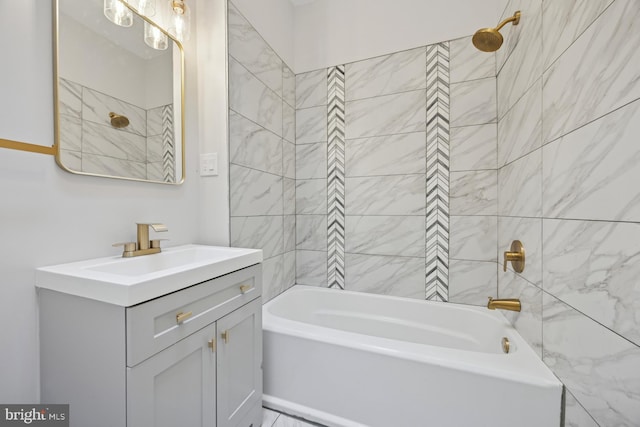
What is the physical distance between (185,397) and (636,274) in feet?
→ 4.29

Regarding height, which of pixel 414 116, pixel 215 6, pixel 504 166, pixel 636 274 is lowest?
pixel 636 274

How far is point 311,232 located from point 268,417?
4.07 feet

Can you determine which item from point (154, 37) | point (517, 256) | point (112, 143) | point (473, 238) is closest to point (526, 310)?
point (517, 256)

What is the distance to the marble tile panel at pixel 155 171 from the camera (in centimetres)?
119

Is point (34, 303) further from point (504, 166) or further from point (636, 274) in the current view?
point (504, 166)

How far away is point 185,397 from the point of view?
0.82m

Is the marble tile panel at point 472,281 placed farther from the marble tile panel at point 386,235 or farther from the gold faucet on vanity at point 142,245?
the gold faucet on vanity at point 142,245

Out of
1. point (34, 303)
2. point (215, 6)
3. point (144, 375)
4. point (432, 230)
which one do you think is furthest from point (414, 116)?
point (34, 303)

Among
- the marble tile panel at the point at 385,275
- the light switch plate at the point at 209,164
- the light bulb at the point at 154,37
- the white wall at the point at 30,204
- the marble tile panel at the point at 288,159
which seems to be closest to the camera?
the white wall at the point at 30,204

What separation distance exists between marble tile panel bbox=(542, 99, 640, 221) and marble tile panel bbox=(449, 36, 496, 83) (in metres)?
0.98

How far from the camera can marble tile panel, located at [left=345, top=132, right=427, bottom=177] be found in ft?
5.98

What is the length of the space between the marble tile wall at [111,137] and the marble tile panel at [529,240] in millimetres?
1746

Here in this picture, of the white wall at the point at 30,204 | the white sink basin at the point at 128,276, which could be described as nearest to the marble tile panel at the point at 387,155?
the white sink basin at the point at 128,276

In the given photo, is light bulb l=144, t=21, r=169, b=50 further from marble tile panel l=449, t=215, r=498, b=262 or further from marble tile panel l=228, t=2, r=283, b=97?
marble tile panel l=449, t=215, r=498, b=262
